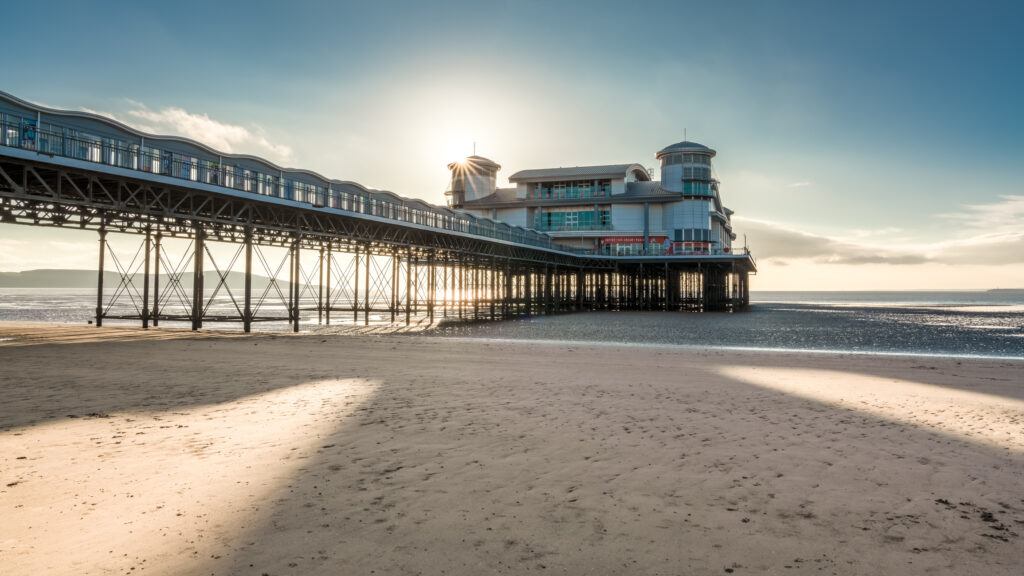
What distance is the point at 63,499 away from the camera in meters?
4.91

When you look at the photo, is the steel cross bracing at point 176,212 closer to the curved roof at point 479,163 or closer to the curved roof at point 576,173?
the curved roof at point 576,173

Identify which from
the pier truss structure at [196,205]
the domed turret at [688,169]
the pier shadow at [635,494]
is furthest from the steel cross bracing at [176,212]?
the domed turret at [688,169]

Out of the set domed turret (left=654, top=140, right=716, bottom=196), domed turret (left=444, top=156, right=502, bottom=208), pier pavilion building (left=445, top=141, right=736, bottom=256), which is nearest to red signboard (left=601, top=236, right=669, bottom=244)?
pier pavilion building (left=445, top=141, right=736, bottom=256)

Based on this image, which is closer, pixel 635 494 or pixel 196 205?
pixel 635 494

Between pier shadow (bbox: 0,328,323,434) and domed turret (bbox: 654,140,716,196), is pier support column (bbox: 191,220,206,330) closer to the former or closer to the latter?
pier shadow (bbox: 0,328,323,434)

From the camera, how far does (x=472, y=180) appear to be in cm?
7112

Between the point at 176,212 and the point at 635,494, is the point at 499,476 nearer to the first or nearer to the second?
the point at 635,494

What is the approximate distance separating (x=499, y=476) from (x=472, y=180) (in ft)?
221

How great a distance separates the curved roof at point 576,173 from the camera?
2470 inches

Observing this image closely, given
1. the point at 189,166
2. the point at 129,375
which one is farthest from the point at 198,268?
the point at 129,375

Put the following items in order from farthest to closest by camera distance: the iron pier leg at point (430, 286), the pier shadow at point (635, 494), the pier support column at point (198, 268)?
the iron pier leg at point (430, 286)
the pier support column at point (198, 268)
the pier shadow at point (635, 494)

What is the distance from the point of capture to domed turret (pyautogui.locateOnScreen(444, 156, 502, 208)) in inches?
2785

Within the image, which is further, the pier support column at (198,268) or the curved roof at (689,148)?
the curved roof at (689,148)

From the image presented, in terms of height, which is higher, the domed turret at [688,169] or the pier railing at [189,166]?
the domed turret at [688,169]
